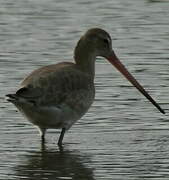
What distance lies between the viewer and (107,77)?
16.7 m

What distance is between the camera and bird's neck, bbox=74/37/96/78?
14234 mm

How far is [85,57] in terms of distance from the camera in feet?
Answer: 47.0

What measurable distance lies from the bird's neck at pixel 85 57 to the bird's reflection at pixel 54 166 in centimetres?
Result: 142

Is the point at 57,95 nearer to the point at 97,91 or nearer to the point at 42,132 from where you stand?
the point at 42,132

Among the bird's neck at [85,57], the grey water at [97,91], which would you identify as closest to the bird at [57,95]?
the bird's neck at [85,57]

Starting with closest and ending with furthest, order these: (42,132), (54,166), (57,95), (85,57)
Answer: (54,166)
(57,95)
(42,132)
(85,57)

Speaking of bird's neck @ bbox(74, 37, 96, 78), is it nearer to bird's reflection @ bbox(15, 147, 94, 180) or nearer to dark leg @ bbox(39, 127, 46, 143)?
dark leg @ bbox(39, 127, 46, 143)

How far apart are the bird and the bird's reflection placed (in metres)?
0.40

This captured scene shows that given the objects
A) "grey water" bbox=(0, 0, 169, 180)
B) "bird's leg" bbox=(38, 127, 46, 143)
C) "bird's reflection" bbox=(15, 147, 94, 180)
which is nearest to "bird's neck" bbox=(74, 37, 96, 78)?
"grey water" bbox=(0, 0, 169, 180)

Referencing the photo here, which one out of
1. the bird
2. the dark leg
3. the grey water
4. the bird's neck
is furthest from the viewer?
the bird's neck

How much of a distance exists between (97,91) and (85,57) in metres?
1.52

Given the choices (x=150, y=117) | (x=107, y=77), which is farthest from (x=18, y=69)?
(x=150, y=117)

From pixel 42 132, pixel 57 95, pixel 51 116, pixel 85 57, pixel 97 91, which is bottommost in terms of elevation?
pixel 97 91

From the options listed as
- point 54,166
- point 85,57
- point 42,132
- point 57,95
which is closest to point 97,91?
point 85,57
